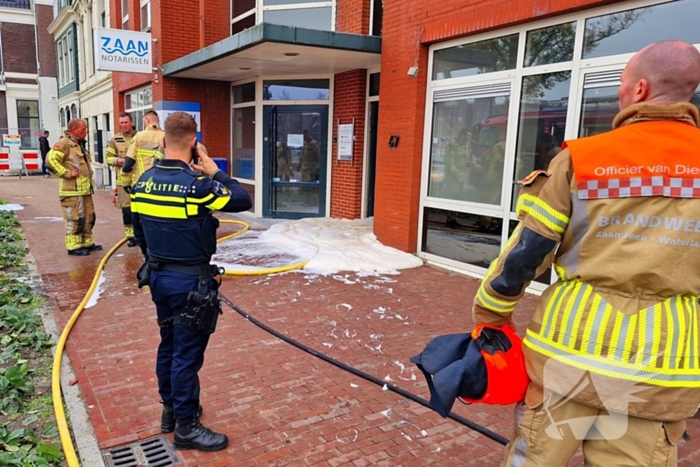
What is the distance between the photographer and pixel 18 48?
1226 inches

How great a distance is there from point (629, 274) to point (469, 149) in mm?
5752

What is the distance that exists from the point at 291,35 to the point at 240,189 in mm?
5268

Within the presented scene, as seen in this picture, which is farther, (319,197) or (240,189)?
(319,197)

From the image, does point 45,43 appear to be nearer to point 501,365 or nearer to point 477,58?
point 477,58

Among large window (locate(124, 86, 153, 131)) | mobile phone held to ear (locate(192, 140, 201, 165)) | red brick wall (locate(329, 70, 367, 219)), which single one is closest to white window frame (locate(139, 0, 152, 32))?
large window (locate(124, 86, 153, 131))

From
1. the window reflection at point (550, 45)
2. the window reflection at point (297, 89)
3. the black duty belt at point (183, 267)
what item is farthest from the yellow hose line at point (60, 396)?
the window reflection at point (297, 89)

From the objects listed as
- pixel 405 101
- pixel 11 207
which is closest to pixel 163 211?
→ pixel 405 101

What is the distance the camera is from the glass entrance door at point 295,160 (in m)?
11.0

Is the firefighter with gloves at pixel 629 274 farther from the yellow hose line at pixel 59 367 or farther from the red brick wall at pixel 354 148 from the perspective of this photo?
the red brick wall at pixel 354 148

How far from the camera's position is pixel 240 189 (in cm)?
322

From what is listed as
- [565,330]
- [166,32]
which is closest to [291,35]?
[166,32]

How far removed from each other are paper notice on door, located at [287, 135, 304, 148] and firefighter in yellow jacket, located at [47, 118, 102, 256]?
4.29 meters

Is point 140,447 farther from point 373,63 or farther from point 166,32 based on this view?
point 166,32

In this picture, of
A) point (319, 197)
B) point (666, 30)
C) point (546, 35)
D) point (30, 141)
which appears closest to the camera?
point (666, 30)
